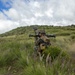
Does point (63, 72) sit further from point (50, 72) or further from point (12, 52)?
point (12, 52)

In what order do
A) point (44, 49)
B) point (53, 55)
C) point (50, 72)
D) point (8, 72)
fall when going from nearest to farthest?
point (50, 72)
point (8, 72)
point (53, 55)
point (44, 49)

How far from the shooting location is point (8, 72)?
10.1 m

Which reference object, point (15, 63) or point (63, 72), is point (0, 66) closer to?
point (15, 63)

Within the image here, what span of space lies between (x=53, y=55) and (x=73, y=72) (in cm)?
420

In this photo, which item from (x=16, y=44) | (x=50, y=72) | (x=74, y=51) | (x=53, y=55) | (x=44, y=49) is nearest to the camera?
(x=50, y=72)

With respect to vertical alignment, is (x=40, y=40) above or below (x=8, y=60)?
above

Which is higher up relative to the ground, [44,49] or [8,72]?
[44,49]

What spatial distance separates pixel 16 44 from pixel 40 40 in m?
2.41

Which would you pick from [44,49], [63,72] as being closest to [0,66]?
[44,49]

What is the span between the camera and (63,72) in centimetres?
716

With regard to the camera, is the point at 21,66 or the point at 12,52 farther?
the point at 12,52

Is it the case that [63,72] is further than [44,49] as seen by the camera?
No

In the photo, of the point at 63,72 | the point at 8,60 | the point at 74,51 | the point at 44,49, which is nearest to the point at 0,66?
the point at 8,60

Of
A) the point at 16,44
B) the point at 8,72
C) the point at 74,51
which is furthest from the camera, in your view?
the point at 74,51
